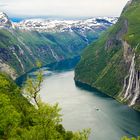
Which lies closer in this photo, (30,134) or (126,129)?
(30,134)

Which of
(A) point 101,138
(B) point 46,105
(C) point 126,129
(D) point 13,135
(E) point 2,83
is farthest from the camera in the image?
(C) point 126,129

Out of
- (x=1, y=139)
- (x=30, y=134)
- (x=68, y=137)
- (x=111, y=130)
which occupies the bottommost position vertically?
(x=111, y=130)

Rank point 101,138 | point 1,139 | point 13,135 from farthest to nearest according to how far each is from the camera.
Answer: point 101,138 < point 1,139 < point 13,135

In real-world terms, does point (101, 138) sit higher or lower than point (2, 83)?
lower

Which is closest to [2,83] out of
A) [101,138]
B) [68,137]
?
[68,137]

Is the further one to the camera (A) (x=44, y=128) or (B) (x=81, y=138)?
(B) (x=81, y=138)

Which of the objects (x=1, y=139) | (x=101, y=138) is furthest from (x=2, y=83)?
(x=101, y=138)

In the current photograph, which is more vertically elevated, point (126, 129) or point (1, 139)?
point (1, 139)

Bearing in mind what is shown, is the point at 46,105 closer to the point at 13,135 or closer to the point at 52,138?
the point at 52,138

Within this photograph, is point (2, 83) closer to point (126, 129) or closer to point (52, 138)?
point (52, 138)
